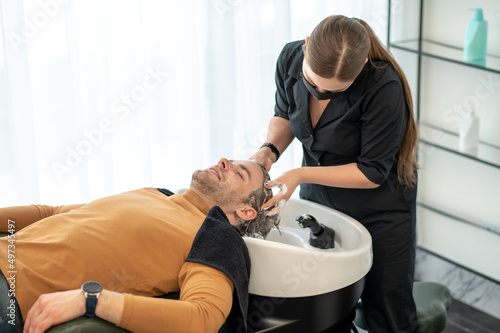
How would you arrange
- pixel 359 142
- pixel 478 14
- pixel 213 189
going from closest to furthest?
1. pixel 213 189
2. pixel 359 142
3. pixel 478 14

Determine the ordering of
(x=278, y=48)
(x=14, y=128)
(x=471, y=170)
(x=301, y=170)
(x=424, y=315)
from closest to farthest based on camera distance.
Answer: (x=301, y=170), (x=14, y=128), (x=424, y=315), (x=278, y=48), (x=471, y=170)

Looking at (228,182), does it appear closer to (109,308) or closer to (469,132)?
(109,308)

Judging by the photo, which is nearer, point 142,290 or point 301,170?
point 142,290

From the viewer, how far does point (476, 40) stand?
2432mm

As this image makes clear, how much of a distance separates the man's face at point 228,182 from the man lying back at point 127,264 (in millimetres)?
37

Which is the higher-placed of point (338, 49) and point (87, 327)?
point (338, 49)

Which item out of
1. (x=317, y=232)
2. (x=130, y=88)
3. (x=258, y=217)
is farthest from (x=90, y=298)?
(x=130, y=88)

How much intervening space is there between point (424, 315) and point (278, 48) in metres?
1.16

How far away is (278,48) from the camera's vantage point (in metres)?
2.47

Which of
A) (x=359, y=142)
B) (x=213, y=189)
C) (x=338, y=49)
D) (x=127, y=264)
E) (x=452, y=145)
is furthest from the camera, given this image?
(x=452, y=145)

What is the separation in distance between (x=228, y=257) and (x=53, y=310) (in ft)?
1.30

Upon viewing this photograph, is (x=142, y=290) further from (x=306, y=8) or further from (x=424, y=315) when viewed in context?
(x=306, y=8)

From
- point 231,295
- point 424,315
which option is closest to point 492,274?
point 424,315

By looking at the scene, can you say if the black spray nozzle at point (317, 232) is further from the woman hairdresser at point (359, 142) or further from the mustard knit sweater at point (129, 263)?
the mustard knit sweater at point (129, 263)
